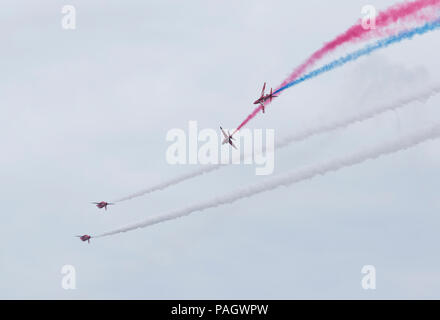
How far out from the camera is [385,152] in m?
76.0

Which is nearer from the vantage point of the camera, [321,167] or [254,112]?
[321,167]
